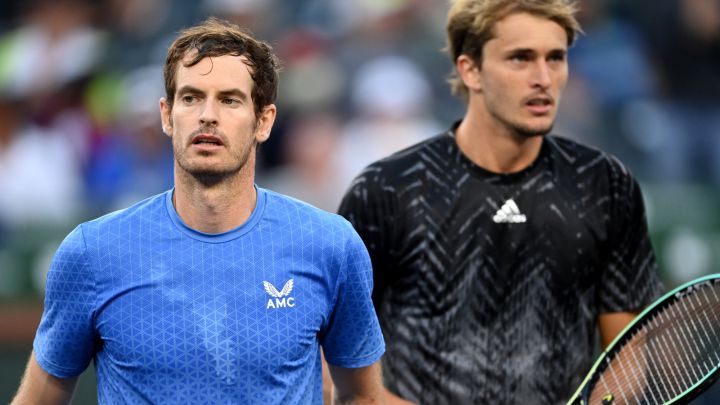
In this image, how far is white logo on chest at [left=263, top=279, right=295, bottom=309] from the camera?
11.7 feet

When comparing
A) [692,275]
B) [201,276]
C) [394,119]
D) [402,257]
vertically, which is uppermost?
[201,276]

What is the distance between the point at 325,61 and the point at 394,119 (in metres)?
0.75

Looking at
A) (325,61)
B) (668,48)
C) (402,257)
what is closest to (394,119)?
(325,61)

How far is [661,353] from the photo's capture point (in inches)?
177

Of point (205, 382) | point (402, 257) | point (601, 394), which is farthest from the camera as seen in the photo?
point (402, 257)

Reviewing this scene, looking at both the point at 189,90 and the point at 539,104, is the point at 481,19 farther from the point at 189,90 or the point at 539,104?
the point at 189,90

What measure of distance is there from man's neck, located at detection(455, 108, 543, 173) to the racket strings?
74 centimetres

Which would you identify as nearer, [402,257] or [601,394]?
[601,394]

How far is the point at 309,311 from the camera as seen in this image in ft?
11.9

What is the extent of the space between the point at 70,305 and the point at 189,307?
0.31 m

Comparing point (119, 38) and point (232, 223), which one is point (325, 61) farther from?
point (232, 223)

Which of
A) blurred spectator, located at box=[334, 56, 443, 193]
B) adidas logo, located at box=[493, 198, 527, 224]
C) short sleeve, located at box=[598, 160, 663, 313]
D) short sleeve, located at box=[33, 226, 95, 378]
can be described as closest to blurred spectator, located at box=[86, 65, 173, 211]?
blurred spectator, located at box=[334, 56, 443, 193]

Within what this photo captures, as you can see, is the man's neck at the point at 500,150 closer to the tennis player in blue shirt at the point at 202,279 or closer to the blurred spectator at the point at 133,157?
the tennis player in blue shirt at the point at 202,279

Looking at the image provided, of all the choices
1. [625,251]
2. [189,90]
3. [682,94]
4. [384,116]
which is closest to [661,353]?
[625,251]
